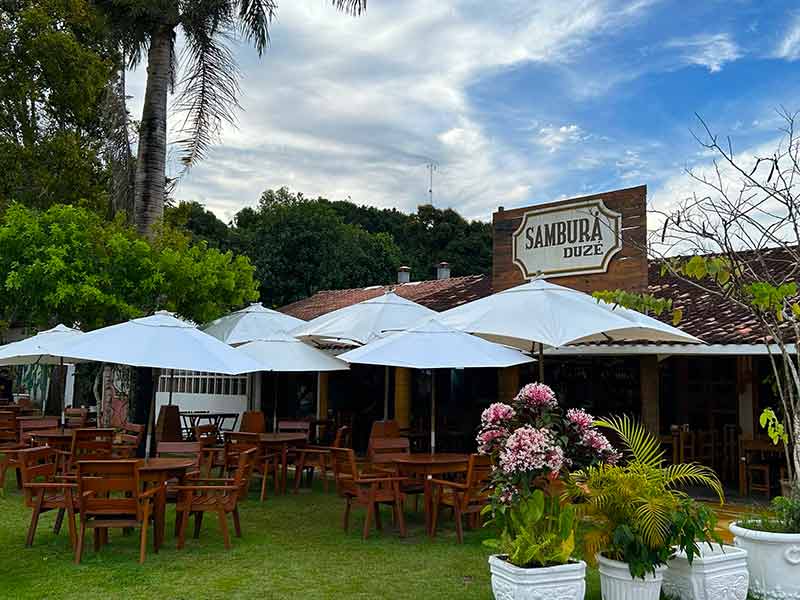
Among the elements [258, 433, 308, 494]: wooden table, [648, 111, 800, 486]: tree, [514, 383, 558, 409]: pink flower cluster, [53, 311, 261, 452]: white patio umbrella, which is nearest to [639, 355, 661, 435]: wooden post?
[648, 111, 800, 486]: tree

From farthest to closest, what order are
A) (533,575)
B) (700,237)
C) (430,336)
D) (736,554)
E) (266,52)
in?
1. (266,52)
2. (430,336)
3. (700,237)
4. (736,554)
5. (533,575)

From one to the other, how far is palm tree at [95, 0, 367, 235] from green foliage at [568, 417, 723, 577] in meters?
11.7

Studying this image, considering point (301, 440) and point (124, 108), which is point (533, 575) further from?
point (124, 108)

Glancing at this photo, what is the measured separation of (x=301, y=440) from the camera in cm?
1076

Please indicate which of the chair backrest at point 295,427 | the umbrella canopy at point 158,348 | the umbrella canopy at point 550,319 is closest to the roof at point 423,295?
the chair backrest at point 295,427

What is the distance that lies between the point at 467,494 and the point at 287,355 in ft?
13.3

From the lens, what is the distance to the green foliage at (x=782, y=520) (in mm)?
5805

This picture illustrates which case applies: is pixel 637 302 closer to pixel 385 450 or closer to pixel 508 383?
pixel 385 450

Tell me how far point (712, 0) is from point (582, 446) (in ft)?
24.4

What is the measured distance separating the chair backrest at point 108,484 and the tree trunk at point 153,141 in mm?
9475

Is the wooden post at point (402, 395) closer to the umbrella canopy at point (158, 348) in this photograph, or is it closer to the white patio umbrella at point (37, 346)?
the white patio umbrella at point (37, 346)

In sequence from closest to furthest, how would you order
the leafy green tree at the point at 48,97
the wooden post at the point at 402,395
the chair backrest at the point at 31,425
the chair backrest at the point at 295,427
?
the chair backrest at the point at 31,425, the chair backrest at the point at 295,427, the wooden post at the point at 402,395, the leafy green tree at the point at 48,97

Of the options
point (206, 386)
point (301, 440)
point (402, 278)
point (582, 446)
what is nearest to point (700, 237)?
point (582, 446)

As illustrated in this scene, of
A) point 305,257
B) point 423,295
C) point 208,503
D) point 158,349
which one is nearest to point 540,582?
point 208,503
